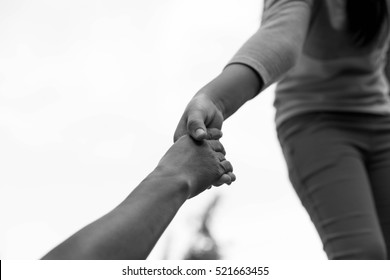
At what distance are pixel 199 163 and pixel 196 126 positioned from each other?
3.4 inches

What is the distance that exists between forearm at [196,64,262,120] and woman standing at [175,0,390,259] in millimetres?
251

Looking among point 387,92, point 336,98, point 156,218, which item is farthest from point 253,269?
point 387,92

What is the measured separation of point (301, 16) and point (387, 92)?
629 mm

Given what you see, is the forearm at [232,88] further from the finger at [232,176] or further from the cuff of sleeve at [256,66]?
the finger at [232,176]

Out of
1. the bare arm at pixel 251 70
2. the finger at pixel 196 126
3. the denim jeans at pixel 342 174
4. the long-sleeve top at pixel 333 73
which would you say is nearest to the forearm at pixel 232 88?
the bare arm at pixel 251 70

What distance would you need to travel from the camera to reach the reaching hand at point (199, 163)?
4.95 feet

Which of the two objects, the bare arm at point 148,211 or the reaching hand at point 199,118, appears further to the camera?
the reaching hand at point 199,118

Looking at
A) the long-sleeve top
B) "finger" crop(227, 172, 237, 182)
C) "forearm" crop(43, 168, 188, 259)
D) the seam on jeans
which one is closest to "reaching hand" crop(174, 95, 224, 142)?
"finger" crop(227, 172, 237, 182)

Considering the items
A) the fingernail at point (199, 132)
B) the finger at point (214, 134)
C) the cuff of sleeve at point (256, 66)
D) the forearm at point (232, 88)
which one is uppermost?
the cuff of sleeve at point (256, 66)

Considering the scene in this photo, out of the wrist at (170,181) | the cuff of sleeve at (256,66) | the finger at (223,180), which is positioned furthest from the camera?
the cuff of sleeve at (256,66)

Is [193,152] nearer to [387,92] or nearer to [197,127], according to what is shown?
[197,127]

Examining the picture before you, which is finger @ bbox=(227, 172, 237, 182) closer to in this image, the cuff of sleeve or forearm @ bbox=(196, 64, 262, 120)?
forearm @ bbox=(196, 64, 262, 120)

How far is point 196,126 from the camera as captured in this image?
1588 millimetres

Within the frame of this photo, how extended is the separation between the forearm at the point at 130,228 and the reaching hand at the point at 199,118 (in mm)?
246
